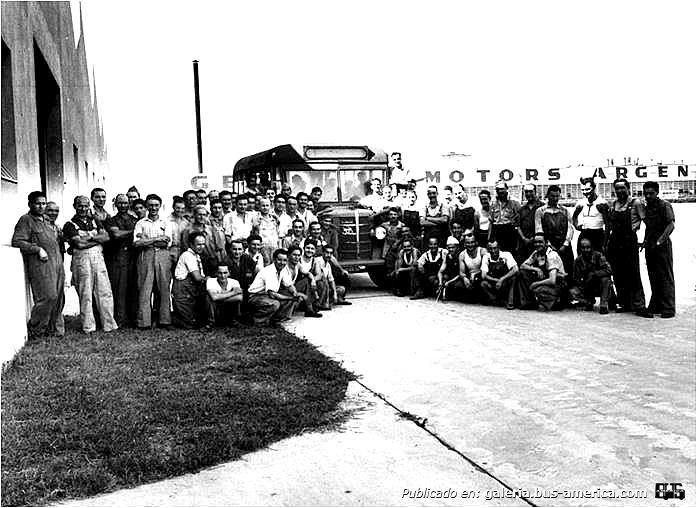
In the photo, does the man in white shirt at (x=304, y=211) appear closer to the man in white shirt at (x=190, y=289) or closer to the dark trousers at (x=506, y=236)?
the man in white shirt at (x=190, y=289)

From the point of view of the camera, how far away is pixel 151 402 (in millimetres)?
5359

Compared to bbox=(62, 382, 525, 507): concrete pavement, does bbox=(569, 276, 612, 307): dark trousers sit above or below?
above

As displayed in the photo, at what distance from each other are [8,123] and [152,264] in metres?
2.25

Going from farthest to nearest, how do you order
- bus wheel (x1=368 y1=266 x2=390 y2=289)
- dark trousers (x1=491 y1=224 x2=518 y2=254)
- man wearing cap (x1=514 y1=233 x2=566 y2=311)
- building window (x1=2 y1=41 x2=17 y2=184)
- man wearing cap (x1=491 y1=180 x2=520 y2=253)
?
bus wheel (x1=368 y1=266 x2=390 y2=289) < dark trousers (x1=491 y1=224 x2=518 y2=254) < man wearing cap (x1=491 y1=180 x2=520 y2=253) < man wearing cap (x1=514 y1=233 x2=566 y2=311) < building window (x1=2 y1=41 x2=17 y2=184)

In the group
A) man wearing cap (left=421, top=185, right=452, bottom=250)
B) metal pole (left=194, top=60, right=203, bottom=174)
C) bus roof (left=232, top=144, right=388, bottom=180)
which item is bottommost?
man wearing cap (left=421, top=185, right=452, bottom=250)

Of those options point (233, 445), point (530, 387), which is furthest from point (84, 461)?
point (530, 387)

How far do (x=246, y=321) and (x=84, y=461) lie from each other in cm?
481

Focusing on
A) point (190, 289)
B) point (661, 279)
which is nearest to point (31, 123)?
point (190, 289)

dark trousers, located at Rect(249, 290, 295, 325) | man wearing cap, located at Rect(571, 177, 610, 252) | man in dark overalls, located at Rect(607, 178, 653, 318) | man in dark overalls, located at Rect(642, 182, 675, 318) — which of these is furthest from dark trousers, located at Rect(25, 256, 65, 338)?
man in dark overalls, located at Rect(642, 182, 675, 318)

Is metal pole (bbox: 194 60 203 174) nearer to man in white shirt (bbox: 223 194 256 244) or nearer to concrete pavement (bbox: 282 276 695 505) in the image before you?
man in white shirt (bbox: 223 194 256 244)

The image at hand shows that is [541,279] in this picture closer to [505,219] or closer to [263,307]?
[505,219]

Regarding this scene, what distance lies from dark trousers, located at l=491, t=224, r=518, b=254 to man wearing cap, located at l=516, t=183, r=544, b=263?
30cm

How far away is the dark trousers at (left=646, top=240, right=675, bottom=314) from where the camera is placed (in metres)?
8.79

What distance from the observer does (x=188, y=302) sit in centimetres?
860
